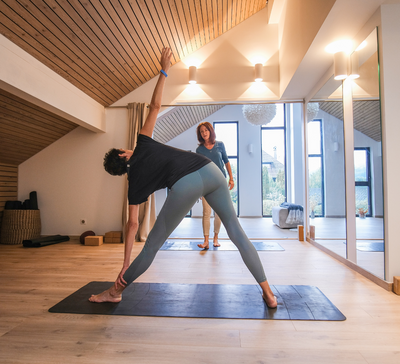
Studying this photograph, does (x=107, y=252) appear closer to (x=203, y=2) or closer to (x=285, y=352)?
(x=285, y=352)

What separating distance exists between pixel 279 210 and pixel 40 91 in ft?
14.4

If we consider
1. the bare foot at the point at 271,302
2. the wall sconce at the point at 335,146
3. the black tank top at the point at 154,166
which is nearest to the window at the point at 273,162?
the wall sconce at the point at 335,146

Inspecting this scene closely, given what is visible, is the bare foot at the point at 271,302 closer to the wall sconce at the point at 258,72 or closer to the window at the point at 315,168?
the window at the point at 315,168

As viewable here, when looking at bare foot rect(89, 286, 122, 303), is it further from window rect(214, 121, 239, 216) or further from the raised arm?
window rect(214, 121, 239, 216)

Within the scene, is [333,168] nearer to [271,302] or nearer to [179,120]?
[271,302]

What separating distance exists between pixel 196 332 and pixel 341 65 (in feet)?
8.08

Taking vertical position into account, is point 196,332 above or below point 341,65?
below

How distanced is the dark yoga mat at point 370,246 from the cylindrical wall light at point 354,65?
1359 millimetres

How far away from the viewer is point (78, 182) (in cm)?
426

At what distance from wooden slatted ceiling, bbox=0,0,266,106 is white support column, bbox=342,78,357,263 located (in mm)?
1959

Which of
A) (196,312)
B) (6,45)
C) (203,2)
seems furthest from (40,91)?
(196,312)

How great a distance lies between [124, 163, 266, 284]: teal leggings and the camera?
4.82 ft

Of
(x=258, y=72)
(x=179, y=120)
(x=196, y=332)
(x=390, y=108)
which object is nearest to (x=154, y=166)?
(x=196, y=332)

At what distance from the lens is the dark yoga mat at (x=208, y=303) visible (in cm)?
158
